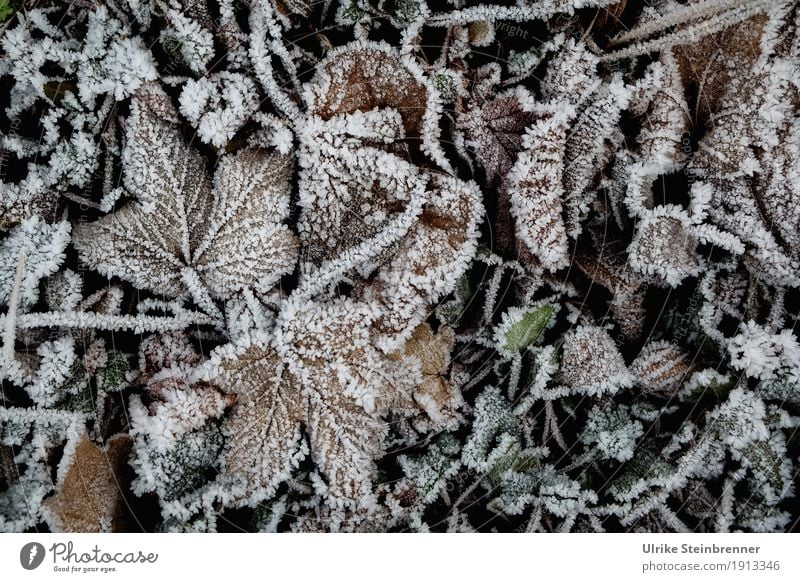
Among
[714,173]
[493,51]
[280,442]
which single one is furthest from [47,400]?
[714,173]

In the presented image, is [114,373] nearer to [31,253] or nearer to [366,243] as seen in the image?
[31,253]

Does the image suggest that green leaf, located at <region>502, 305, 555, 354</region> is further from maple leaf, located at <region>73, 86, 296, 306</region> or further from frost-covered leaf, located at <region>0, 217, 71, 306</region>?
frost-covered leaf, located at <region>0, 217, 71, 306</region>

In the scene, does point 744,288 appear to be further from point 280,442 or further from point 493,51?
point 280,442
